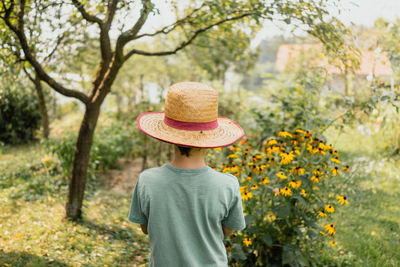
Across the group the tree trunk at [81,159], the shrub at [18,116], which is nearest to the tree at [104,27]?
the tree trunk at [81,159]

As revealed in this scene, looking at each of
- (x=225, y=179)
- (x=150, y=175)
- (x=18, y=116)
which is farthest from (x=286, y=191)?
(x=18, y=116)

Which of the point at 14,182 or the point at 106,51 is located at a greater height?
the point at 106,51

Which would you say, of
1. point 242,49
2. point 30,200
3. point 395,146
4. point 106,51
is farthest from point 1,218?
point 395,146

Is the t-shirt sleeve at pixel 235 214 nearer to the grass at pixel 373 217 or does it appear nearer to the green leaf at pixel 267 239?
the green leaf at pixel 267 239

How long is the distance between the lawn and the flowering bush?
0.67 meters

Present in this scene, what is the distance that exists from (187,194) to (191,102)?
0.42 meters

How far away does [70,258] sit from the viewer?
121 inches

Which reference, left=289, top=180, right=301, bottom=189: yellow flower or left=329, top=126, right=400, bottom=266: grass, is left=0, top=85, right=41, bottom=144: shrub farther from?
left=329, top=126, right=400, bottom=266: grass

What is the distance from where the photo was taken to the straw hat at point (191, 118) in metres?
1.52

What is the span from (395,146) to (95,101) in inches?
240

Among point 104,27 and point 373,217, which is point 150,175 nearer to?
point 104,27

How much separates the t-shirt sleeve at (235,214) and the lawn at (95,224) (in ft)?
6.47

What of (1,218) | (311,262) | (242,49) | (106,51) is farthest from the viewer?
(242,49)

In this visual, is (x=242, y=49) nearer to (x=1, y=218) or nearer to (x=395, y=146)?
(x=1, y=218)
